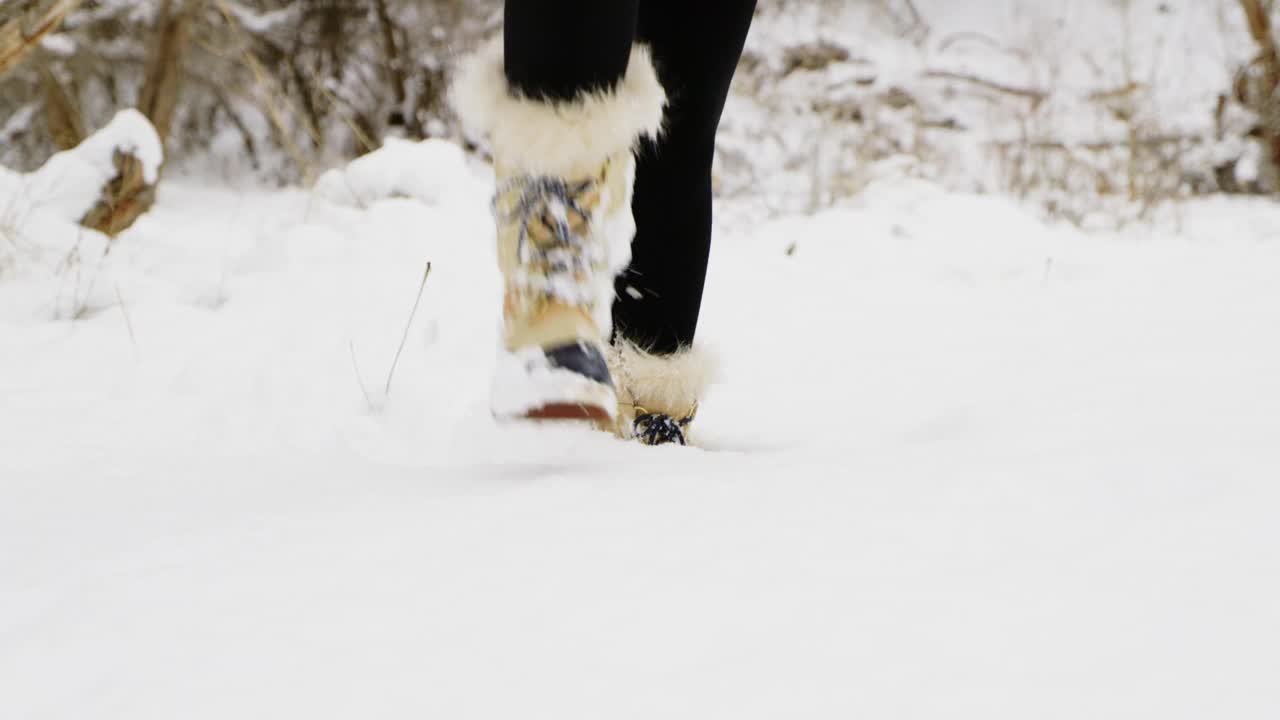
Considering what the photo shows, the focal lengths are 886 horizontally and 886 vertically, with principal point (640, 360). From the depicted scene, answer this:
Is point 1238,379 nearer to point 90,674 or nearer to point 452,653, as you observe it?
point 452,653

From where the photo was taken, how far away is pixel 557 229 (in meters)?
0.81

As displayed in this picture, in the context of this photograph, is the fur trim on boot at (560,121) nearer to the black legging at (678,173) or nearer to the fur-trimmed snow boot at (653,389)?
the black legging at (678,173)

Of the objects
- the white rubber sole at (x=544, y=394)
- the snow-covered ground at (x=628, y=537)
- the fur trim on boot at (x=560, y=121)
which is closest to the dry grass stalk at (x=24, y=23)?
the snow-covered ground at (x=628, y=537)

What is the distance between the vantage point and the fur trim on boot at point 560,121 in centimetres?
80

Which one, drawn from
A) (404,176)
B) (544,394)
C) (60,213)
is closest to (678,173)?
(544,394)

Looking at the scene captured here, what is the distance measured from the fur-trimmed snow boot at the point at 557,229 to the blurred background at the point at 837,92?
3.32m

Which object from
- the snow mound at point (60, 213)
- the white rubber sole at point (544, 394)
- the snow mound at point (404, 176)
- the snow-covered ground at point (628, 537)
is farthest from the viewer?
the snow mound at point (404, 176)

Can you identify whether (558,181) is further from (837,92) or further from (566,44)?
(837,92)

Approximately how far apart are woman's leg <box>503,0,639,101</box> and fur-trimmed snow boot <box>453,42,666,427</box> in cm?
1

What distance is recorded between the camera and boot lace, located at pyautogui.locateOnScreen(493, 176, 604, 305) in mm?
811

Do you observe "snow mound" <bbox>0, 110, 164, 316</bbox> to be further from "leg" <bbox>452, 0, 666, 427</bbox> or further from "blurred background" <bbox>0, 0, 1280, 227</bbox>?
"blurred background" <bbox>0, 0, 1280, 227</bbox>

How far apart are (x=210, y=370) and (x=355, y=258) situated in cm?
93

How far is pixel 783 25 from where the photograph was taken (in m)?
5.41

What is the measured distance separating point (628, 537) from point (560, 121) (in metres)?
0.39
